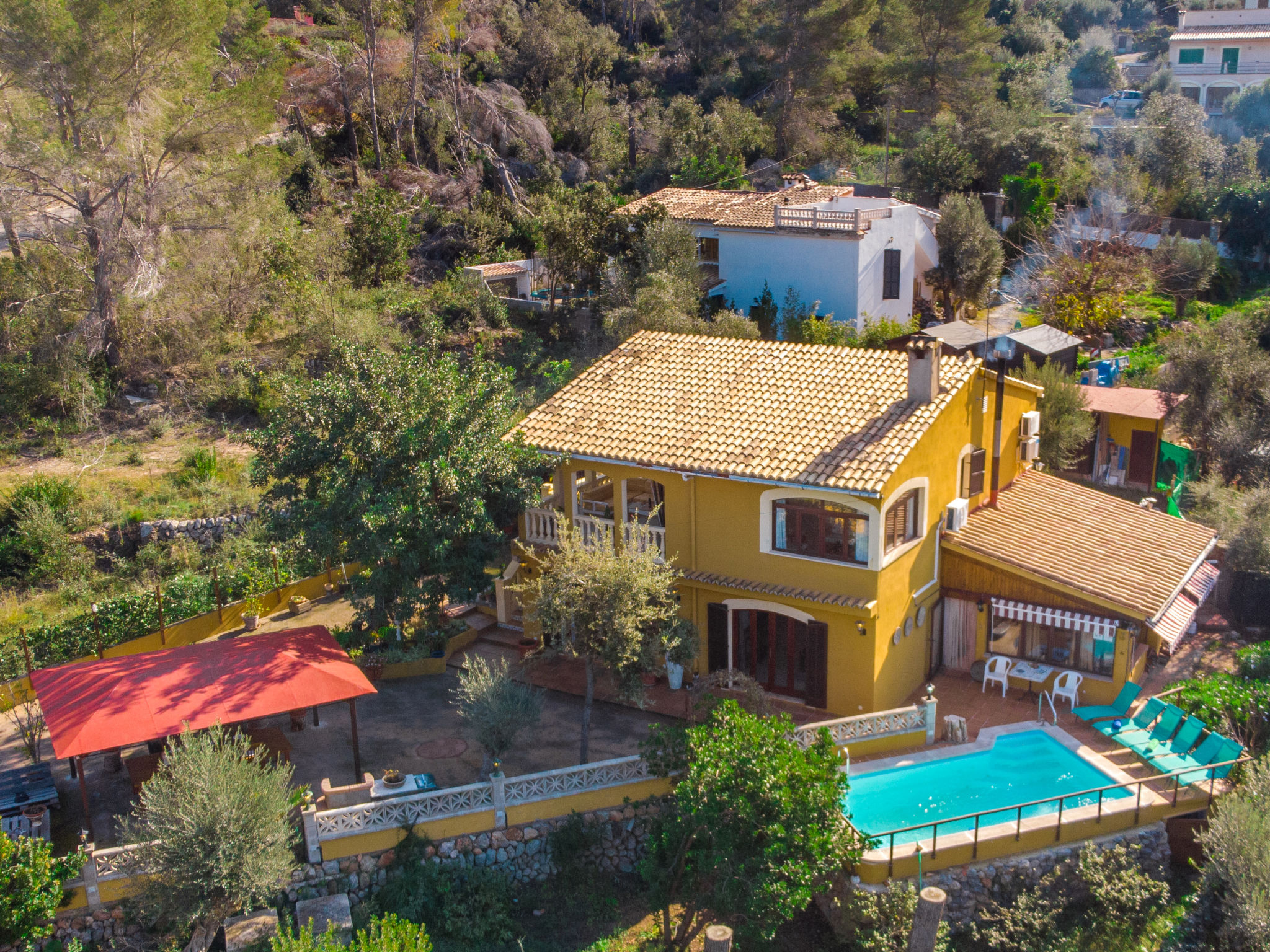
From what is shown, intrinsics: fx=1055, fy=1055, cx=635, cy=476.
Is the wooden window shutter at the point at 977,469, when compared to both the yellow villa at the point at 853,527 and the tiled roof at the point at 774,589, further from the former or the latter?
the tiled roof at the point at 774,589

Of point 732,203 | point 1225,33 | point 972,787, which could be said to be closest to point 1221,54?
point 1225,33

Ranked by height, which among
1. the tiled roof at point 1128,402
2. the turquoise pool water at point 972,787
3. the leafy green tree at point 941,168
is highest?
the leafy green tree at point 941,168

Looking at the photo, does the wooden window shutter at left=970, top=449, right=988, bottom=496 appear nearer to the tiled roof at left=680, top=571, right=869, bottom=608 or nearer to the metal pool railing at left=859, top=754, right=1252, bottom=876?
the tiled roof at left=680, top=571, right=869, bottom=608

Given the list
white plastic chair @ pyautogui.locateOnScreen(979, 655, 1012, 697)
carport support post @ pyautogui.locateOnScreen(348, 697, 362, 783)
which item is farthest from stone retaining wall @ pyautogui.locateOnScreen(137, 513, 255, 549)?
white plastic chair @ pyautogui.locateOnScreen(979, 655, 1012, 697)

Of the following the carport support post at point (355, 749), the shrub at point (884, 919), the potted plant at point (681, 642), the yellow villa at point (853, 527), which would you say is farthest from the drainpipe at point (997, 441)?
the carport support post at point (355, 749)

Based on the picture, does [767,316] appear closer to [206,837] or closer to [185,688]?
[185,688]

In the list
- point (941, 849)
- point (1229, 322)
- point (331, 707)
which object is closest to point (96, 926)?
point (331, 707)
